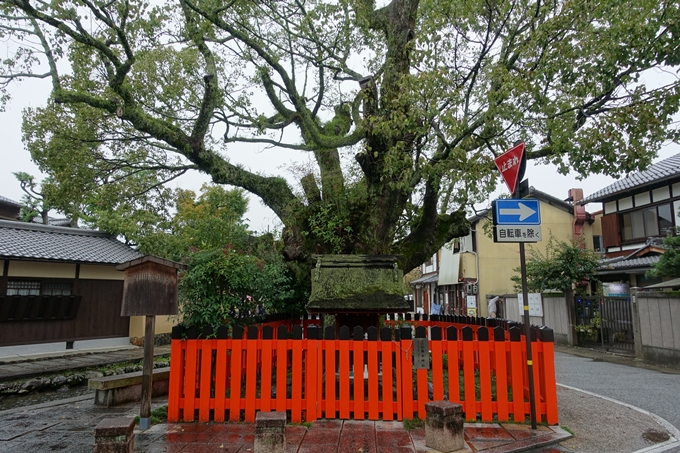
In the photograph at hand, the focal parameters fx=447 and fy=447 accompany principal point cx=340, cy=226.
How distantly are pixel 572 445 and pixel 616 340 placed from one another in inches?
457

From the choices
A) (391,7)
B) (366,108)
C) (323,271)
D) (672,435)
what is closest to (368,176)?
(366,108)

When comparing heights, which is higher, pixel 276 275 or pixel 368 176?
pixel 368 176

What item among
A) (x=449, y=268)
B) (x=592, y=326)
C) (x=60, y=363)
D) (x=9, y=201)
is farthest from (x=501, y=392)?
(x=9, y=201)

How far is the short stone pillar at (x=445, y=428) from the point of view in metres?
4.96

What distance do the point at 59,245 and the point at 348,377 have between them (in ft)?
42.9

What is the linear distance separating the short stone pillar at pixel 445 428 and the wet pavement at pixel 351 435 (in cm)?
16

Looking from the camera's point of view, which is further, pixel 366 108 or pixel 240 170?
pixel 240 170

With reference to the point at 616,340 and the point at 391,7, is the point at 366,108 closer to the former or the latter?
the point at 391,7

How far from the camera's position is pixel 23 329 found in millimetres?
13484

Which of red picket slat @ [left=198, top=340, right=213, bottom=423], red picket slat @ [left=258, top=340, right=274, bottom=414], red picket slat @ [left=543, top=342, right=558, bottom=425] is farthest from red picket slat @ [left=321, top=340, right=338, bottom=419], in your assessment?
red picket slat @ [left=543, top=342, right=558, bottom=425]

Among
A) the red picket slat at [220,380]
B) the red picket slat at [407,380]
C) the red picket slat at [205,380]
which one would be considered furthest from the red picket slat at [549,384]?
the red picket slat at [205,380]

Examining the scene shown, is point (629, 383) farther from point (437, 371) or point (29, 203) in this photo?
point (29, 203)

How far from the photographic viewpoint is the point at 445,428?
16.3ft

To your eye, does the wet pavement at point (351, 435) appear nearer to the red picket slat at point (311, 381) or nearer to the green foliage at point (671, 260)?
the red picket slat at point (311, 381)
